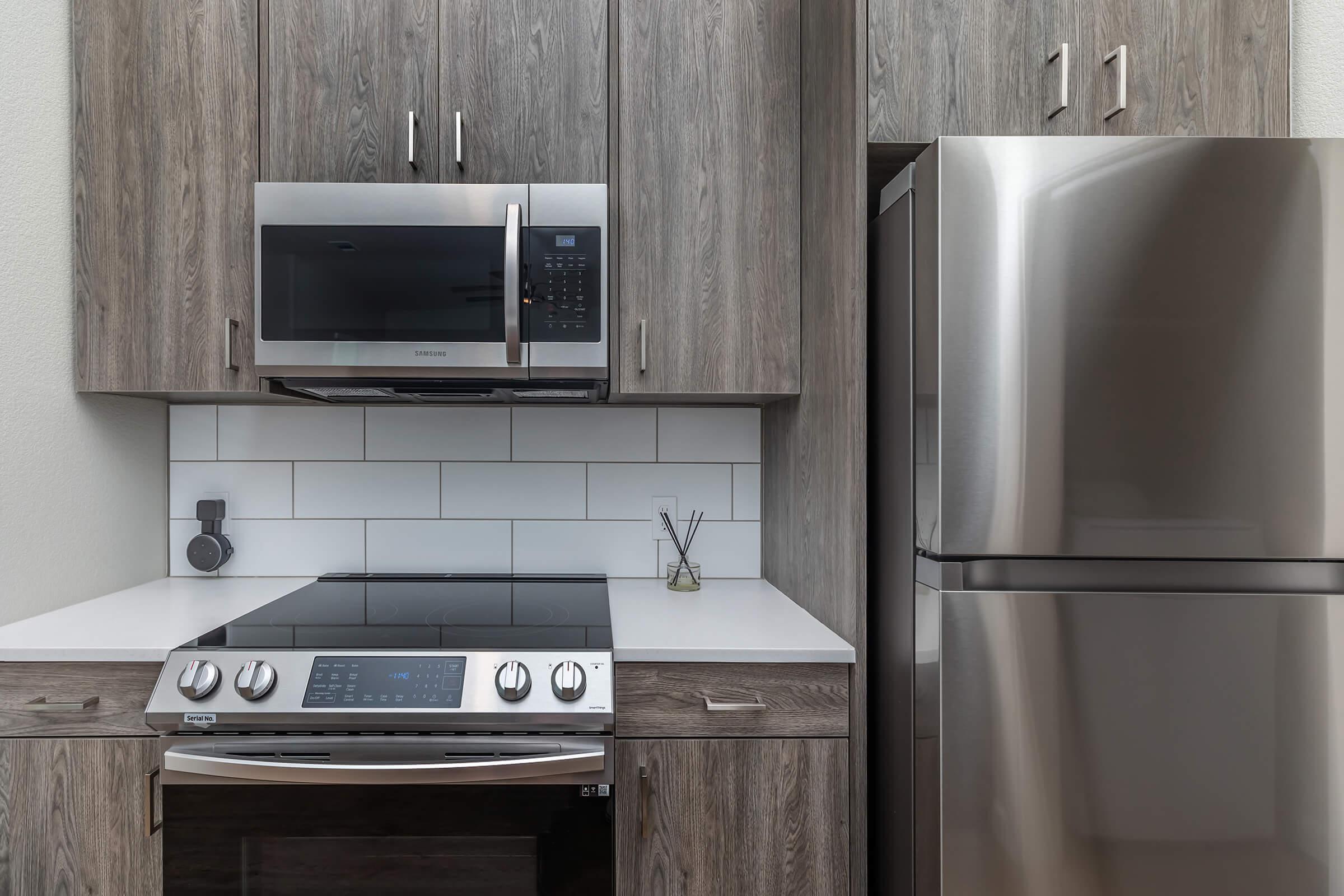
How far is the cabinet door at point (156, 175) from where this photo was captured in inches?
58.1

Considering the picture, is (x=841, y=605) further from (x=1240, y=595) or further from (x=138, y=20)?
(x=138, y=20)

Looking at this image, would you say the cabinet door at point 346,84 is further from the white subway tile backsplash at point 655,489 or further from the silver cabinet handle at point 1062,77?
the silver cabinet handle at point 1062,77

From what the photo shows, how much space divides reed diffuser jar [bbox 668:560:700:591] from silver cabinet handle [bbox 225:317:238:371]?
1.09 meters

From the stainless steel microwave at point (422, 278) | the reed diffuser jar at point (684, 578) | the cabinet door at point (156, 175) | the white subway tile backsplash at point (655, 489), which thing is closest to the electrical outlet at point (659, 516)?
the white subway tile backsplash at point (655, 489)

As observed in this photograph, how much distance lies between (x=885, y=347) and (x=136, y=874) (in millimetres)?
1550

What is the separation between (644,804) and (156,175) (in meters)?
1.61

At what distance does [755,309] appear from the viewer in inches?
59.2

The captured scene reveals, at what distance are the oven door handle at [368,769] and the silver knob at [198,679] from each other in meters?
0.10

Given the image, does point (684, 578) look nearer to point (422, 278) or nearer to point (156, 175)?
point (422, 278)

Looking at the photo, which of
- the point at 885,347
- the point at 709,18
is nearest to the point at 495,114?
the point at 709,18

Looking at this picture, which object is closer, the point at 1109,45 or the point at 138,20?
the point at 1109,45

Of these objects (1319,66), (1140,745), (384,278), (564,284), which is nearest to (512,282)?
(564,284)

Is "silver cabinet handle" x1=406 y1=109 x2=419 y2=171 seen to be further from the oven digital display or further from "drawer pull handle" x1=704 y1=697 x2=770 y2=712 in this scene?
"drawer pull handle" x1=704 y1=697 x2=770 y2=712

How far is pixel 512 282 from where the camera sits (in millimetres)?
1401
